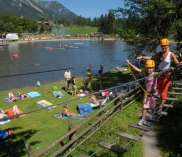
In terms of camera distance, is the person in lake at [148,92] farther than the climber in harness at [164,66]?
No

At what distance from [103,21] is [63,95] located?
388 ft

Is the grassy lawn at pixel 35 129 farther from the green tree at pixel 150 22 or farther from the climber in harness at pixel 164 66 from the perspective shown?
the green tree at pixel 150 22

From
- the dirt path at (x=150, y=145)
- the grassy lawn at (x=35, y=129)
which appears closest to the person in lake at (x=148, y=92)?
the dirt path at (x=150, y=145)

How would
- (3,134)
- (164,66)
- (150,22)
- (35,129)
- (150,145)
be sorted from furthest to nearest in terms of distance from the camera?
(150,22) < (35,129) < (3,134) < (150,145) < (164,66)

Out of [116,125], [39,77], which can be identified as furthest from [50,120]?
[39,77]

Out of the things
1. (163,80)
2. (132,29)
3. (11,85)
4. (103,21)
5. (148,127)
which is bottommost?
(11,85)

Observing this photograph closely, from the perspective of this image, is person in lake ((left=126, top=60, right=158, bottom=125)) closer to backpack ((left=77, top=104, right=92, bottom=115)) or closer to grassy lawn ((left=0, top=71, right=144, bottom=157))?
grassy lawn ((left=0, top=71, right=144, bottom=157))

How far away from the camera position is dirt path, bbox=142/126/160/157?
7.61m

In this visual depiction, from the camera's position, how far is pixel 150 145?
320 inches

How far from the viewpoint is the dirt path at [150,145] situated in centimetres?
761

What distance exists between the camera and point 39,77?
26.1m

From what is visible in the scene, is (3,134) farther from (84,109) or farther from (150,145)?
(150,145)

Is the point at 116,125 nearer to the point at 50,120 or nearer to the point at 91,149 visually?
the point at 91,149

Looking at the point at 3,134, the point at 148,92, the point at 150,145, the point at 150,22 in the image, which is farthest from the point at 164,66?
the point at 150,22
